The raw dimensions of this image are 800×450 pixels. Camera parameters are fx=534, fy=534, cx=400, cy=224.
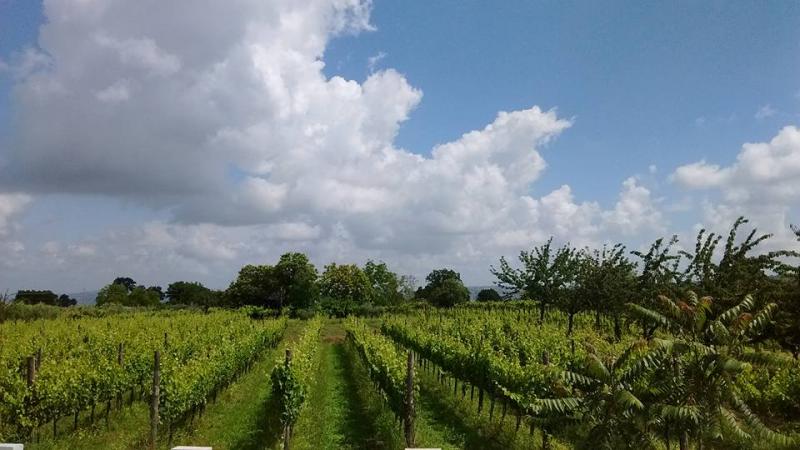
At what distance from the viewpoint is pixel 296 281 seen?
249 feet

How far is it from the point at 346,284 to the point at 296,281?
14473 mm

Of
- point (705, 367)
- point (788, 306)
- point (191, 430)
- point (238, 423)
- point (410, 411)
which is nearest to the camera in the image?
point (705, 367)

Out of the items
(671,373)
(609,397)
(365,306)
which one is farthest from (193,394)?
(365,306)

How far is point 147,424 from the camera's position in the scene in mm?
15531

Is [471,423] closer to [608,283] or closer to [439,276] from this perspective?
[608,283]

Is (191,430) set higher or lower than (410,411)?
lower

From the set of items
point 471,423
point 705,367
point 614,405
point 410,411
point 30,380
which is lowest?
point 471,423

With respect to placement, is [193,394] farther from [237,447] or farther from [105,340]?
[105,340]

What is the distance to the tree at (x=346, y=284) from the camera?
8825 cm

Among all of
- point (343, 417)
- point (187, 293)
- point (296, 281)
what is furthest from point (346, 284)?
point (343, 417)

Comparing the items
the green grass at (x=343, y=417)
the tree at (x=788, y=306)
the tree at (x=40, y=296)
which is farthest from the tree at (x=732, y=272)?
the tree at (x=40, y=296)

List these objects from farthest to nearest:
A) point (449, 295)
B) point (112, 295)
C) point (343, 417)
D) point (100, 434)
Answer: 1. point (112, 295)
2. point (449, 295)
3. point (343, 417)
4. point (100, 434)

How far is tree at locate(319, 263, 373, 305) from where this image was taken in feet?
290

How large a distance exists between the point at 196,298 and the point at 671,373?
111m
